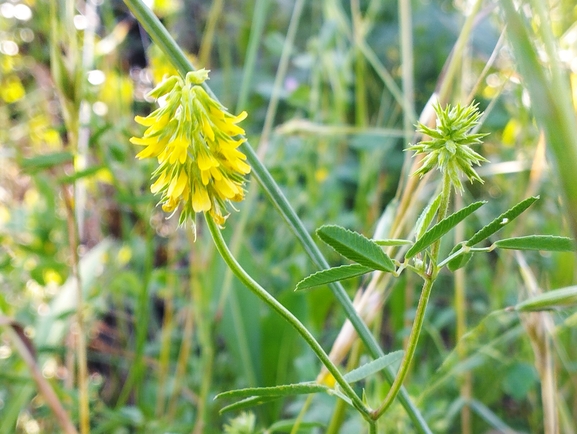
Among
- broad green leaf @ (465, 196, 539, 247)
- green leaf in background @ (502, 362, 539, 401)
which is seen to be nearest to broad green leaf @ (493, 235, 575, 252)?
broad green leaf @ (465, 196, 539, 247)

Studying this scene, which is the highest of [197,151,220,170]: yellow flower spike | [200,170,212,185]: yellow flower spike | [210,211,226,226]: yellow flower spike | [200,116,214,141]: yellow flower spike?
[200,116,214,141]: yellow flower spike

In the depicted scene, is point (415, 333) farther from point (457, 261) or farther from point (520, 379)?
point (520, 379)

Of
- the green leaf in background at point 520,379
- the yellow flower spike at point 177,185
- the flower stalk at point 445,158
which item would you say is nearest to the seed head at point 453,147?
the flower stalk at point 445,158

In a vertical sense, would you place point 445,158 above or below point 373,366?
above

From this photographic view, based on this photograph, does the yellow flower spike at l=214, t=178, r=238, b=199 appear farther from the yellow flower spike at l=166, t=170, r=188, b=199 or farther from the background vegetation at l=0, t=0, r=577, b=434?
the background vegetation at l=0, t=0, r=577, b=434

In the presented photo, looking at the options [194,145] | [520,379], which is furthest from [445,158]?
[520,379]

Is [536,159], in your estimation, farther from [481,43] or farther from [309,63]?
[309,63]
